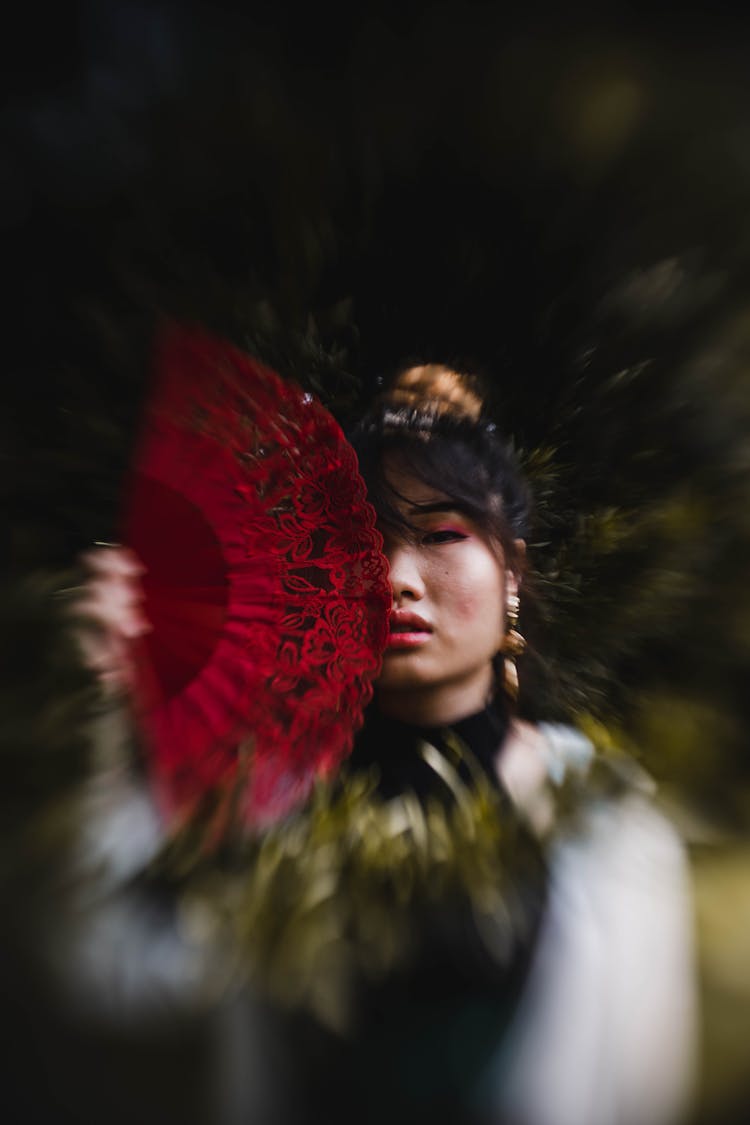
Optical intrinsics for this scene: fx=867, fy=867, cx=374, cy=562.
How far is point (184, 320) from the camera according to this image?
51cm

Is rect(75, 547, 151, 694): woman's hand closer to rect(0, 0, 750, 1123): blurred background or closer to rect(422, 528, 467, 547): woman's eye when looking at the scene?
rect(0, 0, 750, 1123): blurred background

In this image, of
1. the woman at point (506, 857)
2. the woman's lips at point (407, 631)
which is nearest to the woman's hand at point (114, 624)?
the woman at point (506, 857)

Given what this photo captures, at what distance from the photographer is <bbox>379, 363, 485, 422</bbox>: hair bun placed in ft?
1.68

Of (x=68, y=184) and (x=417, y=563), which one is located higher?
(x=68, y=184)

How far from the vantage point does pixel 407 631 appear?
1.69 ft

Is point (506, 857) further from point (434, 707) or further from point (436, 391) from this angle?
point (436, 391)

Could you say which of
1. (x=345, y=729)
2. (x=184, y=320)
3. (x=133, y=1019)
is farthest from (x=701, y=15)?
(x=133, y=1019)

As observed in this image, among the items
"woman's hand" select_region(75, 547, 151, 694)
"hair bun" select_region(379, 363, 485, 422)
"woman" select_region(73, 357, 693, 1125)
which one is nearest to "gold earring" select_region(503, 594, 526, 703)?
"woman" select_region(73, 357, 693, 1125)

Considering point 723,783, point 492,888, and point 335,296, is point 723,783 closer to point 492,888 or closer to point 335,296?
point 492,888

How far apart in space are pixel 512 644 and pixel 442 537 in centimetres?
8

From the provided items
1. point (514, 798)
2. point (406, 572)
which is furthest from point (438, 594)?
point (514, 798)

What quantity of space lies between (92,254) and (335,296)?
0.47 feet

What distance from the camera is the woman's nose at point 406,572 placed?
0.51 metres

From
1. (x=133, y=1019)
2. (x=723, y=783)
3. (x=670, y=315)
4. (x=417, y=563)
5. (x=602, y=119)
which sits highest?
(x=602, y=119)
